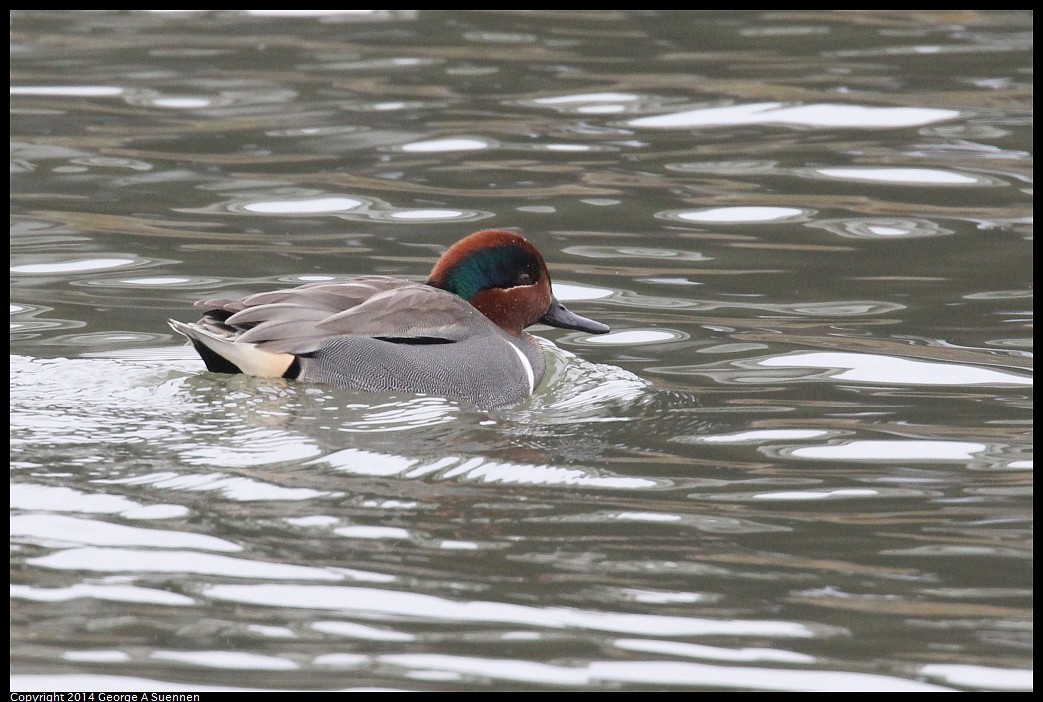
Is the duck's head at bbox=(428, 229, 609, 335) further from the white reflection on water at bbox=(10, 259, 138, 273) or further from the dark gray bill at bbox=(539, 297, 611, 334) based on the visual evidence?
the white reflection on water at bbox=(10, 259, 138, 273)

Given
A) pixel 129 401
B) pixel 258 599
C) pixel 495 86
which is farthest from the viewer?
pixel 495 86

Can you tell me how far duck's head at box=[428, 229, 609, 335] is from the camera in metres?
7.73

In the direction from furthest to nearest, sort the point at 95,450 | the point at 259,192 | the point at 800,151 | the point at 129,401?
1. the point at 800,151
2. the point at 259,192
3. the point at 129,401
4. the point at 95,450

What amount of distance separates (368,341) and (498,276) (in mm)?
907

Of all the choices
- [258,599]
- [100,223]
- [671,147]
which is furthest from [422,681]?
[671,147]

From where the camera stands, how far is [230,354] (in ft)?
23.1

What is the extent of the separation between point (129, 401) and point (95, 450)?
2.51 ft

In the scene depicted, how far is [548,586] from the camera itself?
491cm

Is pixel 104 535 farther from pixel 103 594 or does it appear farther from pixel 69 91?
pixel 69 91

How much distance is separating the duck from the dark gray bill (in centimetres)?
51

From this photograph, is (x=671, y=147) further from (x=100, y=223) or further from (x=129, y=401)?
(x=129, y=401)

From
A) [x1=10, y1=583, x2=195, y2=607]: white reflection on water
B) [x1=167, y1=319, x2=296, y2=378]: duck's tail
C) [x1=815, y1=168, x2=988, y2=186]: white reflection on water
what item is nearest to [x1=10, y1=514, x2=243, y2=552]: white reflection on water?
[x1=10, y1=583, x2=195, y2=607]: white reflection on water

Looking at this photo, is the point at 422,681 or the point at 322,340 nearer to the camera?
the point at 422,681

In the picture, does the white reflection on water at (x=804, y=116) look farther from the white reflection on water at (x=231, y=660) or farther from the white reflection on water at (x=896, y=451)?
the white reflection on water at (x=231, y=660)
